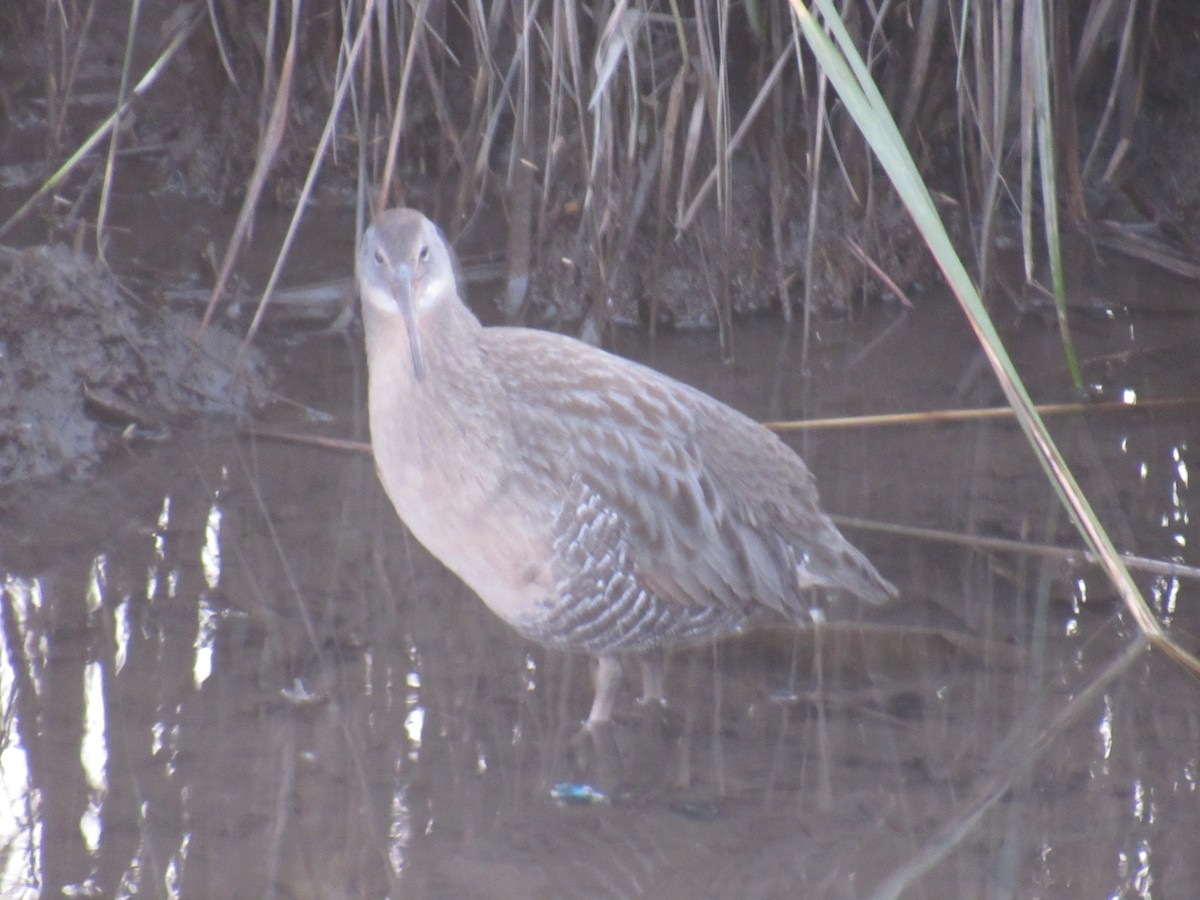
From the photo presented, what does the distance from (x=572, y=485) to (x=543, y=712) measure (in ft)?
1.66

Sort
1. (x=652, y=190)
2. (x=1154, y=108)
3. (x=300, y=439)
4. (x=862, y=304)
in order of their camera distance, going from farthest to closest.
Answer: (x=1154, y=108)
(x=862, y=304)
(x=652, y=190)
(x=300, y=439)

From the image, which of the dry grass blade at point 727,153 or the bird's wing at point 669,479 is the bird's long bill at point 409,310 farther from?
the dry grass blade at point 727,153

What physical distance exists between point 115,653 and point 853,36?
263cm

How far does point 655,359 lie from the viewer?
442cm

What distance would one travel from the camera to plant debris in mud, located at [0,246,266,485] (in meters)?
3.80

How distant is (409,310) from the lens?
2.90 metres

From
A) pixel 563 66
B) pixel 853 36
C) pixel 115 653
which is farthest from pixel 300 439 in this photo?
pixel 853 36

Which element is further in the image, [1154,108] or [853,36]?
[1154,108]

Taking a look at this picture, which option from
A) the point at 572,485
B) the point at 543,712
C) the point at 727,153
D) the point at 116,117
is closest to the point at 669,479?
the point at 572,485

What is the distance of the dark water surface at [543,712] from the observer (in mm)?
2561

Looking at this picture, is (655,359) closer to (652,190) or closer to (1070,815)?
(652,190)

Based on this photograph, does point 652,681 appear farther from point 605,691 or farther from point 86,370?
point 86,370

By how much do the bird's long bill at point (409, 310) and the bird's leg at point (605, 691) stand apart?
0.72 m

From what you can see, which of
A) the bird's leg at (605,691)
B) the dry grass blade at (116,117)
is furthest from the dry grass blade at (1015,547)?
the dry grass blade at (116,117)
